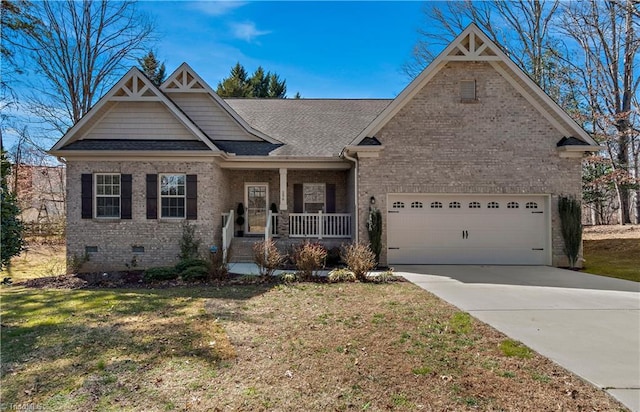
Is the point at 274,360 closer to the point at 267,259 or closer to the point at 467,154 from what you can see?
the point at 267,259

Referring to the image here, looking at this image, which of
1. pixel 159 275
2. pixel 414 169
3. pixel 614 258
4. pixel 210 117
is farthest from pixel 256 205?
pixel 614 258

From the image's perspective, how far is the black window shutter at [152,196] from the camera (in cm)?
1219

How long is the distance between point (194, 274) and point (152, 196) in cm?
384

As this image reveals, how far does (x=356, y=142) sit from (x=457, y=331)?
767 centimetres

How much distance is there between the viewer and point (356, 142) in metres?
11.9

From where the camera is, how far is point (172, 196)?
40.5 ft

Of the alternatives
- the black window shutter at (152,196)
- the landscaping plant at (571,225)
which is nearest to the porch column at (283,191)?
the black window shutter at (152,196)

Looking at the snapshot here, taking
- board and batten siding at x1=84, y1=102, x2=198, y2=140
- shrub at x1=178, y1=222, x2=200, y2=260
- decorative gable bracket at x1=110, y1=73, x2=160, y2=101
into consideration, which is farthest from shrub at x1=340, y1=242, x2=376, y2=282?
decorative gable bracket at x1=110, y1=73, x2=160, y2=101

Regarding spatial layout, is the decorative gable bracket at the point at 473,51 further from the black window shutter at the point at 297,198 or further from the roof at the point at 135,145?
the roof at the point at 135,145

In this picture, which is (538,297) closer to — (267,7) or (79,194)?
(267,7)

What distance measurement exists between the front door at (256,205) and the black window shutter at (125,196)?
4.46 m

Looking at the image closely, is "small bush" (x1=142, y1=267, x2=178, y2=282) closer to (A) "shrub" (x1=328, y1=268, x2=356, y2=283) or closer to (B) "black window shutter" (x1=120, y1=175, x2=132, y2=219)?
(B) "black window shutter" (x1=120, y1=175, x2=132, y2=219)

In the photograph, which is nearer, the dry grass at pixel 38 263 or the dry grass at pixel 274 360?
the dry grass at pixel 274 360

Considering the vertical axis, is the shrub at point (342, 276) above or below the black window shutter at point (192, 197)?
below
